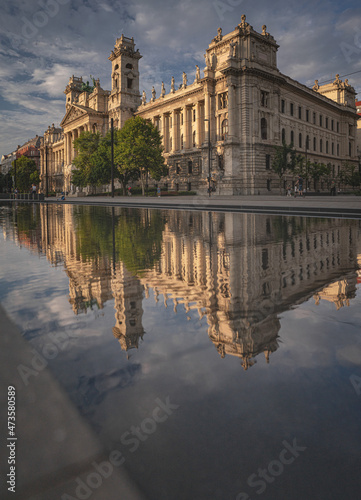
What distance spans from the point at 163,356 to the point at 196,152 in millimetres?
61170

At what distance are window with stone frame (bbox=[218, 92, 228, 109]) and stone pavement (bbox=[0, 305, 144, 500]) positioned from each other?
54.9 meters

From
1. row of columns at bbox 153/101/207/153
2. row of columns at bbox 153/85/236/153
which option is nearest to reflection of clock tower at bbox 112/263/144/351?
row of columns at bbox 153/85/236/153

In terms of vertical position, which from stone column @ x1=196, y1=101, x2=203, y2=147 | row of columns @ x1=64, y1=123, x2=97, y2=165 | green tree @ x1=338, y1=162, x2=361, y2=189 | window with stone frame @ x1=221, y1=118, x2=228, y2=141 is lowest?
green tree @ x1=338, y1=162, x2=361, y2=189

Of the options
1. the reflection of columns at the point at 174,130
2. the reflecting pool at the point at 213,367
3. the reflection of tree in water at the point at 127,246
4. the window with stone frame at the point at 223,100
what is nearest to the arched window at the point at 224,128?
the window with stone frame at the point at 223,100

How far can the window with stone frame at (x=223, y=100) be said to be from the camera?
52572 millimetres

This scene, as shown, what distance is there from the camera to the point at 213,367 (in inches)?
91.0

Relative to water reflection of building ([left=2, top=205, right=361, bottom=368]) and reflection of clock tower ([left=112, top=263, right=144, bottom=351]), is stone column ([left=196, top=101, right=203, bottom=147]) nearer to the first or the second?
water reflection of building ([left=2, top=205, right=361, bottom=368])

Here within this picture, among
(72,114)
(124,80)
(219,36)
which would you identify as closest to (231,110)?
(219,36)

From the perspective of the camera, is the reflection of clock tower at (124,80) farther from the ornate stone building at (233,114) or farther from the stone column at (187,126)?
the stone column at (187,126)

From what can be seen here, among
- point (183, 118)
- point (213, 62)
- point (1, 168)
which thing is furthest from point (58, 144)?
point (1, 168)

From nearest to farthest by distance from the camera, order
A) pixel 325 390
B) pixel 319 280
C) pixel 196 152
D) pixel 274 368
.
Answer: pixel 325 390, pixel 274 368, pixel 319 280, pixel 196 152

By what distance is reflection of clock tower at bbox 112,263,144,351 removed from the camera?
2865 millimetres

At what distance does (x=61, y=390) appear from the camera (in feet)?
6.82

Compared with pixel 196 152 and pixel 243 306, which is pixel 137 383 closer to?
pixel 243 306
